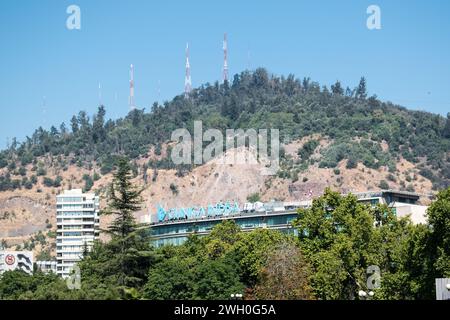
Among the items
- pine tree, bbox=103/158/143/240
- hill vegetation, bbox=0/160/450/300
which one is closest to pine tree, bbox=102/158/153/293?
pine tree, bbox=103/158/143/240

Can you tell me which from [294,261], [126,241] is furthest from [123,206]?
[294,261]

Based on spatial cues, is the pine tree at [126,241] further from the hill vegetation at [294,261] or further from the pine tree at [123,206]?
the hill vegetation at [294,261]

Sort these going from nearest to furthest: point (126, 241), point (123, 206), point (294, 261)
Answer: point (294, 261) < point (126, 241) < point (123, 206)

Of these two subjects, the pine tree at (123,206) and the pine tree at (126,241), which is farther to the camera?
the pine tree at (123,206)

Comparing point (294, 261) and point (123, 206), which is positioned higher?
point (123, 206)

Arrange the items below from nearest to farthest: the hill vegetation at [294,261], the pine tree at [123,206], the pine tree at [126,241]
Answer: the hill vegetation at [294,261]
the pine tree at [126,241]
the pine tree at [123,206]

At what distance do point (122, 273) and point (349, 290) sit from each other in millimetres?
26503

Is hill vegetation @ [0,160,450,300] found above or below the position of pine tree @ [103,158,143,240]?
below

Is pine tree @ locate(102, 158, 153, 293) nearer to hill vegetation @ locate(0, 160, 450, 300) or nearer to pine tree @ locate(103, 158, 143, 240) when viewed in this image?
pine tree @ locate(103, 158, 143, 240)

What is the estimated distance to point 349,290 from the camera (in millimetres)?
119438

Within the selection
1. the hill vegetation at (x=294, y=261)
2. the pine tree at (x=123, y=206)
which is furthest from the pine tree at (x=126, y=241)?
the hill vegetation at (x=294, y=261)

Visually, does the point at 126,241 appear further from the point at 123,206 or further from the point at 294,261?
the point at 294,261
